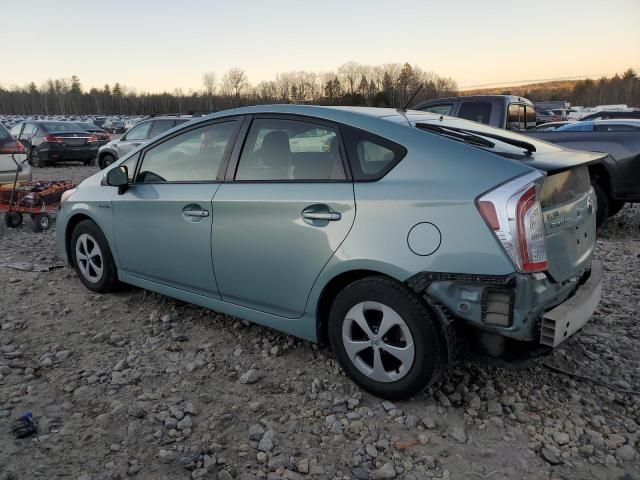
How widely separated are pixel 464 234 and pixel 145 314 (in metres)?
2.78

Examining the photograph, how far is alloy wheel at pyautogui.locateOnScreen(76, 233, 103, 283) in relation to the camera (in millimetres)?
4441

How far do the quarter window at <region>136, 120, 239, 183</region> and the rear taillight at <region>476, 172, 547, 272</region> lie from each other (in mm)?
1834

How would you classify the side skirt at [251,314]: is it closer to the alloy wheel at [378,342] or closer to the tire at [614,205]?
the alloy wheel at [378,342]

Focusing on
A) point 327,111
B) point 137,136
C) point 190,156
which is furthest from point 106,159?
point 327,111

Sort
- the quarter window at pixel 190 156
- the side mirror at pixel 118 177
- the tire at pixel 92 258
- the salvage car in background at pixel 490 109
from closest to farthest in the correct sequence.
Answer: the quarter window at pixel 190 156
the side mirror at pixel 118 177
the tire at pixel 92 258
the salvage car in background at pixel 490 109

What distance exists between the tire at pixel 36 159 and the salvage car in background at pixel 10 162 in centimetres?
776

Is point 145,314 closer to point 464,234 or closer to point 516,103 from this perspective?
point 464,234

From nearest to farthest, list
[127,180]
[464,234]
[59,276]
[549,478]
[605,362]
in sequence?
[549,478] → [464,234] → [605,362] → [127,180] → [59,276]

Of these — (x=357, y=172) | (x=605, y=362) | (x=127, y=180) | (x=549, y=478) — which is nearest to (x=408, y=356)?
(x=549, y=478)

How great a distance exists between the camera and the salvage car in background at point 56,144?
52.0 ft

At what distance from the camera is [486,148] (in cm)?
265

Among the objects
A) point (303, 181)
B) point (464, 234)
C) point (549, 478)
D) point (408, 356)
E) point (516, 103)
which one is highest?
point (516, 103)

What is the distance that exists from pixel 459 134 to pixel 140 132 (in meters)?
12.6

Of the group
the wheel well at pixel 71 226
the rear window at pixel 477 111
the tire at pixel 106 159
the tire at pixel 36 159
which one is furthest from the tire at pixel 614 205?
the tire at pixel 36 159
